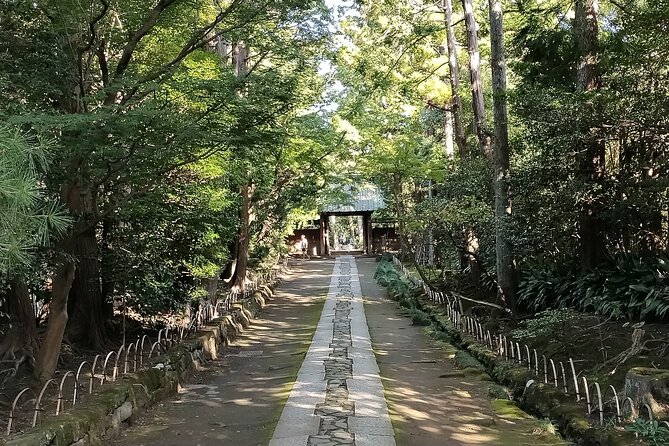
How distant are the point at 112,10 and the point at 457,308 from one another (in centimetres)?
959

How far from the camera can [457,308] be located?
1363cm

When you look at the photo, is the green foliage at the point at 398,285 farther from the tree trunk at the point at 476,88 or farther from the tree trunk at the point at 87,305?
the tree trunk at the point at 87,305

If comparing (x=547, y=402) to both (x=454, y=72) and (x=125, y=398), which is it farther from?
(x=454, y=72)

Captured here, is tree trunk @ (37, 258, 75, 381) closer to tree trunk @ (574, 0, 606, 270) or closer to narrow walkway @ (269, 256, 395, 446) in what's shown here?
narrow walkway @ (269, 256, 395, 446)

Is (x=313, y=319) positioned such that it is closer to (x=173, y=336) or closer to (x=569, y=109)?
(x=173, y=336)

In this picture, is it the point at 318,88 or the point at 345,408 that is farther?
the point at 318,88

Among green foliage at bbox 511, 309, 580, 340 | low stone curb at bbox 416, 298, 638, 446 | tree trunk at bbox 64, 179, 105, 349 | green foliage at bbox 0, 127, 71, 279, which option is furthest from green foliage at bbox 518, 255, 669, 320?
tree trunk at bbox 64, 179, 105, 349

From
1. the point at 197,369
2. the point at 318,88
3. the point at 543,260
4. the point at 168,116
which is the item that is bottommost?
the point at 197,369

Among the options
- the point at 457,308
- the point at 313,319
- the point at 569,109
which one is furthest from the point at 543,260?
the point at 313,319

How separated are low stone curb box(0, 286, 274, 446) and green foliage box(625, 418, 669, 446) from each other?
4.79 meters

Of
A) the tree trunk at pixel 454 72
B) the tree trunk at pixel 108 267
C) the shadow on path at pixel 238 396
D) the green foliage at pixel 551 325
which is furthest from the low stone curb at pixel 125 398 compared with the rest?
the tree trunk at pixel 454 72

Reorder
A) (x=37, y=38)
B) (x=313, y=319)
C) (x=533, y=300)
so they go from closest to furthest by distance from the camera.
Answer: (x=37, y=38) → (x=533, y=300) → (x=313, y=319)

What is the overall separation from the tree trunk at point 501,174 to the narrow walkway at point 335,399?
74.0 inches

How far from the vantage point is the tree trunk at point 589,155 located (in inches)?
395
